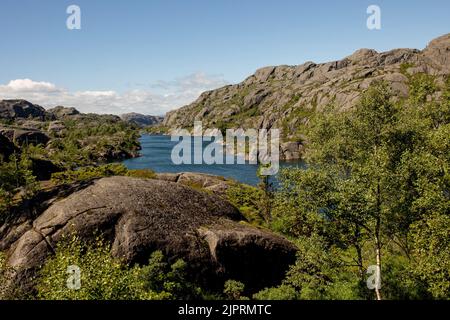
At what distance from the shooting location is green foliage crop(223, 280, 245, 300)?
99.6ft

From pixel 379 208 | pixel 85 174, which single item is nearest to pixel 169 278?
pixel 379 208

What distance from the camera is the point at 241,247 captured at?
33.3 meters

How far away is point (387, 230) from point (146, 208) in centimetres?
2266

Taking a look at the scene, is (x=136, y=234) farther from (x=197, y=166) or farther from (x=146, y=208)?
(x=197, y=166)

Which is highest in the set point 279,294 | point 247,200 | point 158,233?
point 158,233

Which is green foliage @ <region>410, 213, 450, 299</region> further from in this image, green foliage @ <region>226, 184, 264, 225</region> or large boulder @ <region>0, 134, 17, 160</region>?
large boulder @ <region>0, 134, 17, 160</region>

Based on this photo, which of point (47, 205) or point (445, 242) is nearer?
point (445, 242)

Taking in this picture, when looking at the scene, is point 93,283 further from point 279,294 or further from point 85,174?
point 85,174

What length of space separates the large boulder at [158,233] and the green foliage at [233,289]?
1.17 m

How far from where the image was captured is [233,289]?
30.2 m

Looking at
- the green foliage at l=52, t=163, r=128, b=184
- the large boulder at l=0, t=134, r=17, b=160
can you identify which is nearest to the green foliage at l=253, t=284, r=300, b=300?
the green foliage at l=52, t=163, r=128, b=184

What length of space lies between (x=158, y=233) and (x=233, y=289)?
8345mm
